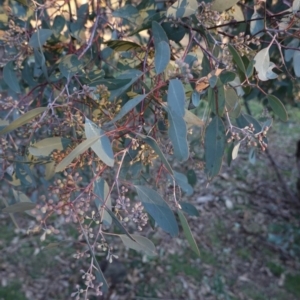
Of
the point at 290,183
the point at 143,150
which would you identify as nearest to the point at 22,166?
the point at 143,150

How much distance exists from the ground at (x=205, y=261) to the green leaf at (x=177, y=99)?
6.32 ft

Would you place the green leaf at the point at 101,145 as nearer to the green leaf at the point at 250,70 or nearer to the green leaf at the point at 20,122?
the green leaf at the point at 20,122

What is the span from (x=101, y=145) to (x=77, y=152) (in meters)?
0.05

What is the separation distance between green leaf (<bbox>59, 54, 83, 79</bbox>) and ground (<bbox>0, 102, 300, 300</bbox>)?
68.3 inches

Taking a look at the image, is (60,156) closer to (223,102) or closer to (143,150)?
(143,150)

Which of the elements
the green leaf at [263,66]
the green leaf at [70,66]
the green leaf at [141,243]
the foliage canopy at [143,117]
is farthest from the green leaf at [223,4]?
the green leaf at [141,243]

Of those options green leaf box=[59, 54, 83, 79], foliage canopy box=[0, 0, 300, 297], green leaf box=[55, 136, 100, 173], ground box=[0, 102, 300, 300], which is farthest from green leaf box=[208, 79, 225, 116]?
ground box=[0, 102, 300, 300]

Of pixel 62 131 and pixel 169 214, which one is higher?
pixel 62 131

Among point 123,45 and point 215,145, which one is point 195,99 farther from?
point 123,45

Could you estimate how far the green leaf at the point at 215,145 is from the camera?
2.66 ft

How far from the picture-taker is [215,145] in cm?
82

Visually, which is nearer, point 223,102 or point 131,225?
point 223,102

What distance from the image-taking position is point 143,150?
0.82m

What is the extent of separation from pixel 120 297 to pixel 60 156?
5.87 feet
